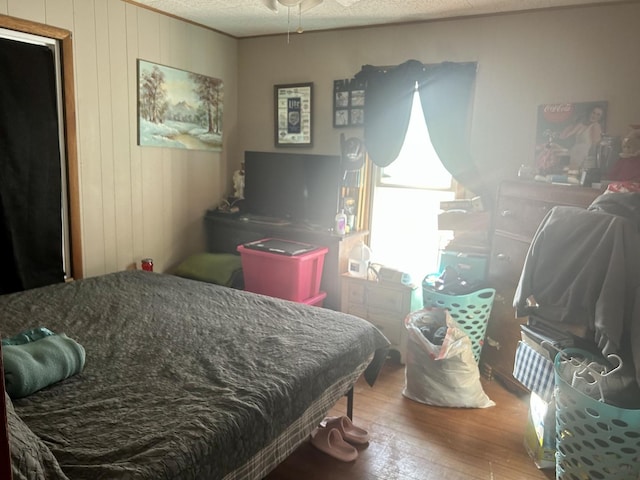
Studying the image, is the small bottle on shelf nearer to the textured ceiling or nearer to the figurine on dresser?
the textured ceiling

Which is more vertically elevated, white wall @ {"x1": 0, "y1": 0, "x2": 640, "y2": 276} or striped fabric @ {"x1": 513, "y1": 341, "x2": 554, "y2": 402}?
white wall @ {"x1": 0, "y1": 0, "x2": 640, "y2": 276}

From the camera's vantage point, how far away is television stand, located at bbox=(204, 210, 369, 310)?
3660mm

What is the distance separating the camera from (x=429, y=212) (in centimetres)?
368

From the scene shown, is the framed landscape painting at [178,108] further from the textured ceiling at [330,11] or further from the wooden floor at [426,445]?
the wooden floor at [426,445]

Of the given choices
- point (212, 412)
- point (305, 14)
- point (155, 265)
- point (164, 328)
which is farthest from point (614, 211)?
point (155, 265)

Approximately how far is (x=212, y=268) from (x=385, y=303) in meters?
1.35

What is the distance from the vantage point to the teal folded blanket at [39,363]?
1585mm

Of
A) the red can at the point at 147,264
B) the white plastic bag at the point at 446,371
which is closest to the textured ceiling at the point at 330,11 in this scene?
the red can at the point at 147,264

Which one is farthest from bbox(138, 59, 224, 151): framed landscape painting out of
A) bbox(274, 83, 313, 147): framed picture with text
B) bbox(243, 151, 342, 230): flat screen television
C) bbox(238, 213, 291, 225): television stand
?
bbox(238, 213, 291, 225): television stand

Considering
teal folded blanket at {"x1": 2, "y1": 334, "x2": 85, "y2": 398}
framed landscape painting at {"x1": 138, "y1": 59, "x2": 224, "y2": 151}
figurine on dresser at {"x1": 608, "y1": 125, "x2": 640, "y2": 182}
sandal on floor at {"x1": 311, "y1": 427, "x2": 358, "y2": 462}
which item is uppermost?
framed landscape painting at {"x1": 138, "y1": 59, "x2": 224, "y2": 151}

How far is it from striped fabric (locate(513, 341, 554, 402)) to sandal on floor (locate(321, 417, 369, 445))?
85 cm

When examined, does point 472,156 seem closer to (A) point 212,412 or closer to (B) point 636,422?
(B) point 636,422

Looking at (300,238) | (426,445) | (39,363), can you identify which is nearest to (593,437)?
(426,445)

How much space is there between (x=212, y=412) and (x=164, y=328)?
0.83 meters
